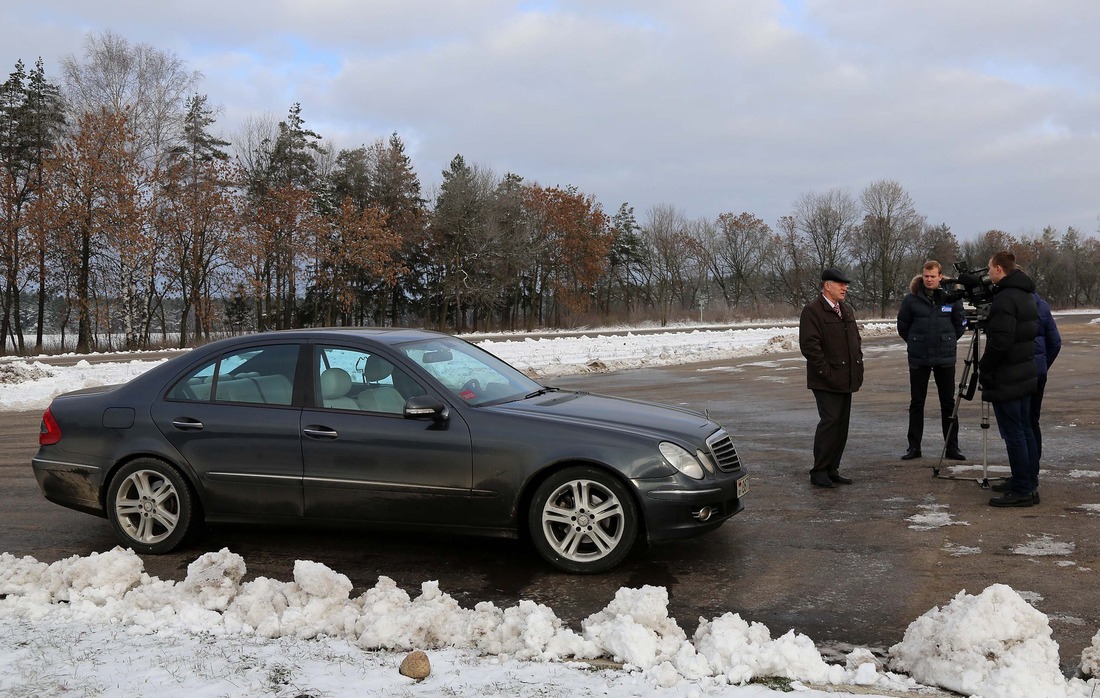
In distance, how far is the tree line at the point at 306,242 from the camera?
37688mm

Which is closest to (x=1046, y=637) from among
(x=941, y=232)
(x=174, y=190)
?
(x=174, y=190)

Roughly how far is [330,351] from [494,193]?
56.4 m

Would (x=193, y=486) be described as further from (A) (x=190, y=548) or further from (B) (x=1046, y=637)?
(B) (x=1046, y=637)

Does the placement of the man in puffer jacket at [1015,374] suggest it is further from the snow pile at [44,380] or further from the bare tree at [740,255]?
the bare tree at [740,255]

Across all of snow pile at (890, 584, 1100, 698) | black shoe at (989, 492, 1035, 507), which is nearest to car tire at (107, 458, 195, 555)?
snow pile at (890, 584, 1100, 698)

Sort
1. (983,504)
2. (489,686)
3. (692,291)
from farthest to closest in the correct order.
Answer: (692,291) → (983,504) → (489,686)

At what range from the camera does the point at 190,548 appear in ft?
19.8

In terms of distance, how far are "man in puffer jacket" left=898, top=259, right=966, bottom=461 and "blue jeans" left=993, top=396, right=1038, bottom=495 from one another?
199 centimetres

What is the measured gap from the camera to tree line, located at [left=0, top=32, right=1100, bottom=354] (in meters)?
37.7

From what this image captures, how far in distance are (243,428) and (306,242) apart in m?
44.6

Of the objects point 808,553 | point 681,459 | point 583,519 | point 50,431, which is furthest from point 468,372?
point 50,431

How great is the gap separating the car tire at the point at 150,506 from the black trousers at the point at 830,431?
16.8ft

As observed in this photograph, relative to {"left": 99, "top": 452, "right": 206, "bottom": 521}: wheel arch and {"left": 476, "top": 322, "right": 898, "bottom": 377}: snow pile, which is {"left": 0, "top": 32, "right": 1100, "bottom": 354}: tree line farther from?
{"left": 99, "top": 452, "right": 206, "bottom": 521}: wheel arch

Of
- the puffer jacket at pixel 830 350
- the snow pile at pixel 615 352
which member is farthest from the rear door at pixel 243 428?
the snow pile at pixel 615 352
